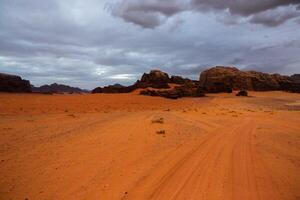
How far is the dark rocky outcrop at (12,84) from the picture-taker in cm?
3386

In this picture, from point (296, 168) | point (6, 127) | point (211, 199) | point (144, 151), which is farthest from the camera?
point (6, 127)

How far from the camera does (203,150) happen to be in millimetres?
8938

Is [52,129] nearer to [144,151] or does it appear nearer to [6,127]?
[6,127]

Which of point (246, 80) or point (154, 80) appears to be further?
point (246, 80)

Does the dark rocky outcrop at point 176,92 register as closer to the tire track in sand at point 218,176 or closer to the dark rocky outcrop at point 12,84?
the dark rocky outcrop at point 12,84

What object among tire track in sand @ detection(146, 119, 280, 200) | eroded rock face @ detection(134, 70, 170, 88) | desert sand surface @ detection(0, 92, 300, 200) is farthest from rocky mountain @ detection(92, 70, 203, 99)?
tire track in sand @ detection(146, 119, 280, 200)

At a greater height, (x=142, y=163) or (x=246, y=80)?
(x=246, y=80)

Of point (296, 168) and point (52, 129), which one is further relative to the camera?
point (52, 129)

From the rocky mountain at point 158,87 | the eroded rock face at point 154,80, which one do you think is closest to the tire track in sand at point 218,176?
the rocky mountain at point 158,87

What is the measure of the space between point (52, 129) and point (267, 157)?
6.85 metres

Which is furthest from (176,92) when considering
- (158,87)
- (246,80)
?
(246,80)

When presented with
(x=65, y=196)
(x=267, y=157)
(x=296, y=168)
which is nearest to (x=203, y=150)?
(x=267, y=157)

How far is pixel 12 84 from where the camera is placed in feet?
115

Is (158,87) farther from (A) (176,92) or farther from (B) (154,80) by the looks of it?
(A) (176,92)
